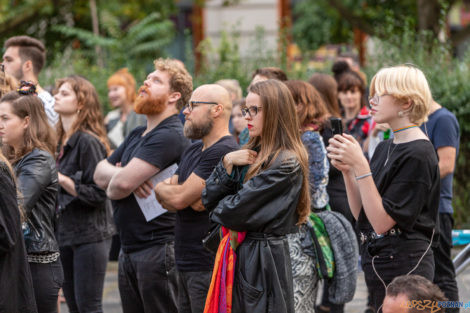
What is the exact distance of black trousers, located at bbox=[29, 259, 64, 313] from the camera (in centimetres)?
431

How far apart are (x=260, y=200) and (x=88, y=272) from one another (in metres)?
2.19

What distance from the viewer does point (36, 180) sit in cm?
428

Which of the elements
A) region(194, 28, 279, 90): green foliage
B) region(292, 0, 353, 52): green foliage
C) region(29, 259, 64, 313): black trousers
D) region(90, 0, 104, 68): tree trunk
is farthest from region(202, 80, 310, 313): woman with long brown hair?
region(292, 0, 353, 52): green foliage

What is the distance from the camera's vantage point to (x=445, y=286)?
5250 millimetres

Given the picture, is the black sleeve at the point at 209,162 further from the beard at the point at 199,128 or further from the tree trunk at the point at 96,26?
the tree trunk at the point at 96,26

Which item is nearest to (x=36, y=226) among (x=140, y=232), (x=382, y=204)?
(x=140, y=232)

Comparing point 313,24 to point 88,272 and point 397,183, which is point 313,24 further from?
point 397,183

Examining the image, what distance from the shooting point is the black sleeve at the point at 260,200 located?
3604mm

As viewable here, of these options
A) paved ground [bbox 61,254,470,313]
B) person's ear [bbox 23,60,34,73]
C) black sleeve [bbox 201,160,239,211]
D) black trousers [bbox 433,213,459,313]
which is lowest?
paved ground [bbox 61,254,470,313]

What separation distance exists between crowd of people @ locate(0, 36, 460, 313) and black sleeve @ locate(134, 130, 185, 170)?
0.03 ft

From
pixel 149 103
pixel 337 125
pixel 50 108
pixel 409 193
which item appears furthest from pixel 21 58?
pixel 409 193

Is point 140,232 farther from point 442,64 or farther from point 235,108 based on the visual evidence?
point 442,64

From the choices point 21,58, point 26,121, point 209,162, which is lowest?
point 209,162

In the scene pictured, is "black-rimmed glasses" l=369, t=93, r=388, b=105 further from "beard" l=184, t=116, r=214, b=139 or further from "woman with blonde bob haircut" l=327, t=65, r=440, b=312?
"beard" l=184, t=116, r=214, b=139
